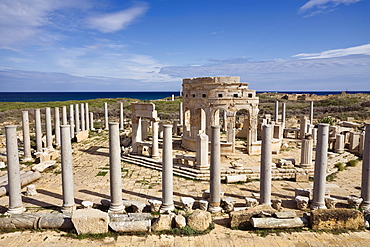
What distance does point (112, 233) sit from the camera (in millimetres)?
9734

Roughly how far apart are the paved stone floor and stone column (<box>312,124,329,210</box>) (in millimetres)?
1239

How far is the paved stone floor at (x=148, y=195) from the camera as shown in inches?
364

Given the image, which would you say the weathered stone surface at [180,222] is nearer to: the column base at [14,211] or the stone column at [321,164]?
the stone column at [321,164]

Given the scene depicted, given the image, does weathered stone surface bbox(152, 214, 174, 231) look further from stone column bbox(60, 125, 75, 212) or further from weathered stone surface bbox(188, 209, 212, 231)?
stone column bbox(60, 125, 75, 212)

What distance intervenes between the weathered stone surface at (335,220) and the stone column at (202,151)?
24.4 ft

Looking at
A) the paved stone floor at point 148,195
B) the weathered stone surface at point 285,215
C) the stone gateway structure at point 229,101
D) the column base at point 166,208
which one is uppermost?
the stone gateway structure at point 229,101

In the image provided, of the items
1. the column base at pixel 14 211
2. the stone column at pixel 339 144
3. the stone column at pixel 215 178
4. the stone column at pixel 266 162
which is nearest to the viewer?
the column base at pixel 14 211

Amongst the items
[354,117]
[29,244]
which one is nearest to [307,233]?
[29,244]

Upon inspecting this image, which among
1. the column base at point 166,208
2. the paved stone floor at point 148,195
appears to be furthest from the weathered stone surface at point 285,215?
the column base at point 166,208

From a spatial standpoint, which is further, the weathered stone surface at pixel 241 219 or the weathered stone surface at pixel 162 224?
the weathered stone surface at pixel 241 219

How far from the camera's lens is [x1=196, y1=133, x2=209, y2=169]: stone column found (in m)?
16.2

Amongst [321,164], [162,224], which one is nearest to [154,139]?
[162,224]

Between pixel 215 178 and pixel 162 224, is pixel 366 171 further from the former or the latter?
pixel 162 224

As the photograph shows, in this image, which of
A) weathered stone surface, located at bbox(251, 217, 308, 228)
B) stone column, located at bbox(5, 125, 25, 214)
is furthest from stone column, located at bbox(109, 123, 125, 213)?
weathered stone surface, located at bbox(251, 217, 308, 228)
